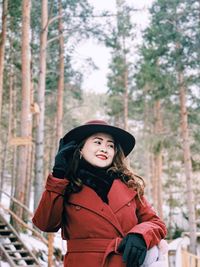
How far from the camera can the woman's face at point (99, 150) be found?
2.78 metres

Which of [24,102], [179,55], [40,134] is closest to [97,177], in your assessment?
[24,102]

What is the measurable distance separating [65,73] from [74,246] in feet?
55.4

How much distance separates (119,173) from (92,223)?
48 centimetres

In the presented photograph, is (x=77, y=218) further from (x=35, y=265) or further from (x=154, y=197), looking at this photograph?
(x=154, y=197)

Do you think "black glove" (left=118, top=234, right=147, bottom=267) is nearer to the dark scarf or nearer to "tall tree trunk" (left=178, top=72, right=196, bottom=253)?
the dark scarf

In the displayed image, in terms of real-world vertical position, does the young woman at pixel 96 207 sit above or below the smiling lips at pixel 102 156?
below

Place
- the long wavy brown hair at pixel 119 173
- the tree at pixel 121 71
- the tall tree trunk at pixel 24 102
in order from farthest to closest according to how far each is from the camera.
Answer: the tree at pixel 121 71 → the tall tree trunk at pixel 24 102 → the long wavy brown hair at pixel 119 173

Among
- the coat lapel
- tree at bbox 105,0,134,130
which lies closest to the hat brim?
the coat lapel

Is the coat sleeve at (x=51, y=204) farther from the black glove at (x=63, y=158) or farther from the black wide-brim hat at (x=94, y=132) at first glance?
the black wide-brim hat at (x=94, y=132)

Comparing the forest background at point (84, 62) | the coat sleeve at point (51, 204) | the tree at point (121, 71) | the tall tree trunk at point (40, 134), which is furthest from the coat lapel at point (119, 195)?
the tree at point (121, 71)

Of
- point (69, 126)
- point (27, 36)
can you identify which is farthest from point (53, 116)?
point (27, 36)

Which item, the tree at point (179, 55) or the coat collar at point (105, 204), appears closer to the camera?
the coat collar at point (105, 204)

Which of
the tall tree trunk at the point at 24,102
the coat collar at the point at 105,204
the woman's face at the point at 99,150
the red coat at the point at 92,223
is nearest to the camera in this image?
the red coat at the point at 92,223

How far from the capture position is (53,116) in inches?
1040
